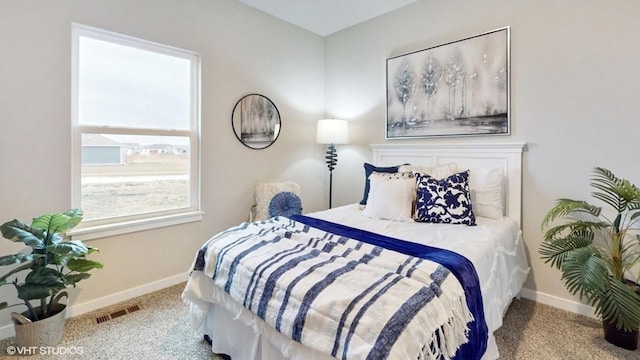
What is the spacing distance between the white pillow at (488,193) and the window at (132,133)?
8.16 feet

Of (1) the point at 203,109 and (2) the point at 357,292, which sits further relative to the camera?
(1) the point at 203,109

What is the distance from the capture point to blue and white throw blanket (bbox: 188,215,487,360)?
1063mm

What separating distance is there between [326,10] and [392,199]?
2.24 m

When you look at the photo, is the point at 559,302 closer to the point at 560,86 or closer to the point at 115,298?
the point at 560,86

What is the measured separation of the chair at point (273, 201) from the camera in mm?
3117

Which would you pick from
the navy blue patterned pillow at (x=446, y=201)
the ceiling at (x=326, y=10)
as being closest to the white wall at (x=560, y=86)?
the ceiling at (x=326, y=10)

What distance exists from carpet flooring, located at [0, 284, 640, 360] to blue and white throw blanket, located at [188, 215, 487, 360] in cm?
57

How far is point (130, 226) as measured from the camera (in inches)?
96.6

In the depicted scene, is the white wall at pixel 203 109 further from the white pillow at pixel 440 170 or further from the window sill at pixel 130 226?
the white pillow at pixel 440 170

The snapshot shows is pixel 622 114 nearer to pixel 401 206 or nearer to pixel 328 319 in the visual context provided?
pixel 401 206

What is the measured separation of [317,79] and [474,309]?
3.25 meters

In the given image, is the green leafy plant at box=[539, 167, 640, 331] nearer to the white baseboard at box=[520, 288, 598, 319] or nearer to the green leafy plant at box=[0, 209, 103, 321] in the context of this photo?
the white baseboard at box=[520, 288, 598, 319]

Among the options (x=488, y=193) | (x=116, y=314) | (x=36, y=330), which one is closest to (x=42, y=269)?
(x=36, y=330)

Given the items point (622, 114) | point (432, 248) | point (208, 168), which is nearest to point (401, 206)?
point (432, 248)
